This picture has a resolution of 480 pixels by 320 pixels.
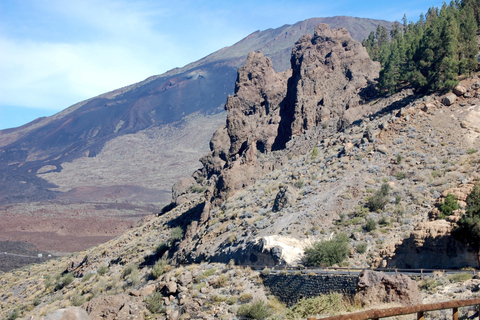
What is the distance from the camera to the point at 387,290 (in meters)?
11.1

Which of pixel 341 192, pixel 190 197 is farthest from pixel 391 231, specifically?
pixel 190 197

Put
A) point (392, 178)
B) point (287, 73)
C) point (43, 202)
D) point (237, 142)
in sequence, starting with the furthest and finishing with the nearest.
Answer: point (43, 202), point (287, 73), point (237, 142), point (392, 178)

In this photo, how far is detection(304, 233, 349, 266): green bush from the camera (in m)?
17.1

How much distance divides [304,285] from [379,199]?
7169mm

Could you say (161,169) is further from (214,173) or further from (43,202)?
(214,173)

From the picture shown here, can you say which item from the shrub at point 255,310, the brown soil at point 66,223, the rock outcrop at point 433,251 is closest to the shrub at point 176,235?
the shrub at point 255,310

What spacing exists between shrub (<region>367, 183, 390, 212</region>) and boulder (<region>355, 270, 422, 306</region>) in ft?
30.2

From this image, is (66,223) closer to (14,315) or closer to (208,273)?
(14,315)

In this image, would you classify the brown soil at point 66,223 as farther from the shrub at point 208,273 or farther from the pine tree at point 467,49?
the shrub at point 208,273

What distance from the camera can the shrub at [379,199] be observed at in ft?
66.6

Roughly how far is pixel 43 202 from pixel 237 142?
103401 millimetres

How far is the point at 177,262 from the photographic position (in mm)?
25453

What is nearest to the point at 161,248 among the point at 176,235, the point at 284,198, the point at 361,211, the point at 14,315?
the point at 176,235

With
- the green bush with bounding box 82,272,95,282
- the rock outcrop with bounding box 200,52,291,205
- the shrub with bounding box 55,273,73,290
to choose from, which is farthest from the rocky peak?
the shrub with bounding box 55,273,73,290
